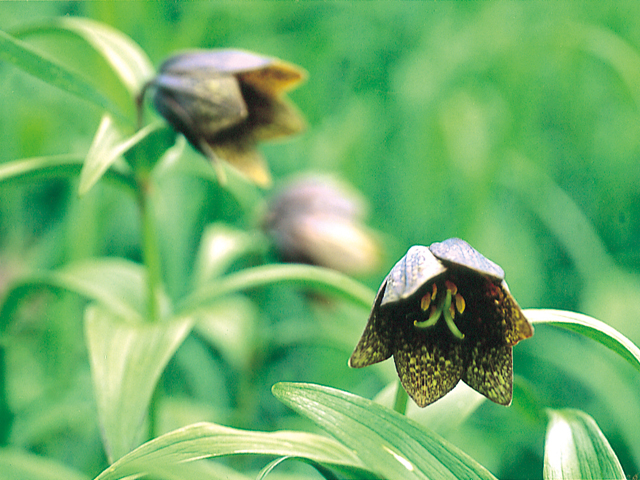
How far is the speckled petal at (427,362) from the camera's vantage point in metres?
0.46

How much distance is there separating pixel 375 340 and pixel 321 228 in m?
0.68

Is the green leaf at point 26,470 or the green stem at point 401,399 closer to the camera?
the green stem at point 401,399

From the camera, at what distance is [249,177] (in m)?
0.71

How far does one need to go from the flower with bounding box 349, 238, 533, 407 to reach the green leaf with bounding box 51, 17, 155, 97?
471 mm

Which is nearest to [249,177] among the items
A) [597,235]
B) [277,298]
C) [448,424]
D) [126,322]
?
[126,322]

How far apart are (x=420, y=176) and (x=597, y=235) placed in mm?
525

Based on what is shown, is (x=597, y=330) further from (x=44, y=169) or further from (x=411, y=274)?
(x=44, y=169)

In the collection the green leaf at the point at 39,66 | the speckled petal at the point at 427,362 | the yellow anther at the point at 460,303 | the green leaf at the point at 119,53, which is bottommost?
the speckled petal at the point at 427,362

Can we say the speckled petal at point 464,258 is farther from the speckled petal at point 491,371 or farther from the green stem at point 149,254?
the green stem at point 149,254

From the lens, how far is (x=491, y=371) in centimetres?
46

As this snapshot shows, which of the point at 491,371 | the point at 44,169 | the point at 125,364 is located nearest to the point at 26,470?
the point at 125,364

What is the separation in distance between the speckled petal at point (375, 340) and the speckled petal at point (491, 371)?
0.23 ft

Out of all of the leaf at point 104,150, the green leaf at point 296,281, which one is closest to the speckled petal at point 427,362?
the green leaf at point 296,281

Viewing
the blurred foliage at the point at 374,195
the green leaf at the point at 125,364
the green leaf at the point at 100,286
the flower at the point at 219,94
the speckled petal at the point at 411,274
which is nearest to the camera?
the speckled petal at the point at 411,274
